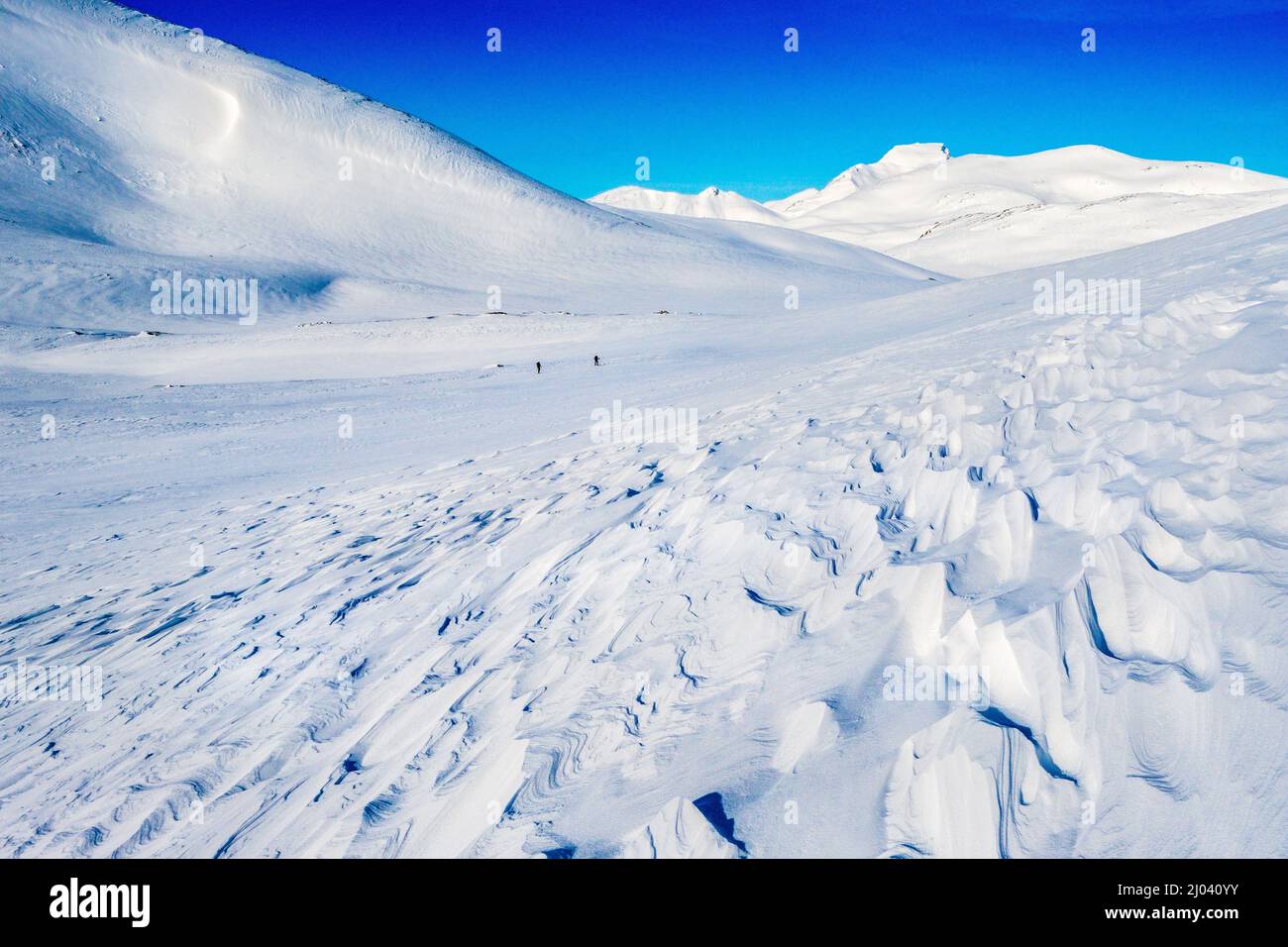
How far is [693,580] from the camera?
5176 millimetres

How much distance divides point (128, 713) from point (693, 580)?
4.02 metres
